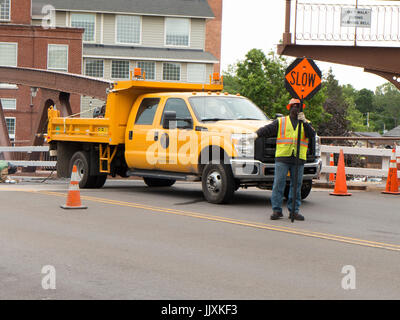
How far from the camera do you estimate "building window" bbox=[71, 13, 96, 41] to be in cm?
5612

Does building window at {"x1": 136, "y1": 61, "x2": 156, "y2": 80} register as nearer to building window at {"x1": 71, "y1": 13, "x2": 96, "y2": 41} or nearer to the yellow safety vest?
building window at {"x1": 71, "y1": 13, "x2": 96, "y2": 41}

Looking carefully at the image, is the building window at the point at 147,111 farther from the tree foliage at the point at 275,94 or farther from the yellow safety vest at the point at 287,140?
the tree foliage at the point at 275,94

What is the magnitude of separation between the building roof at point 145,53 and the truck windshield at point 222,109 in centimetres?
4129

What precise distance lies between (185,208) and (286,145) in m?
2.45

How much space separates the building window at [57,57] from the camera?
2076 inches

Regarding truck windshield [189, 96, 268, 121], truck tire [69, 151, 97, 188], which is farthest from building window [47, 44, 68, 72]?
truck windshield [189, 96, 268, 121]

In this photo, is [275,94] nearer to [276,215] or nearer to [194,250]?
[276,215]

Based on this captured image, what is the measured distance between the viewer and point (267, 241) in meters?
8.90

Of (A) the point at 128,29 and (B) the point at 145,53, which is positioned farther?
(A) the point at 128,29

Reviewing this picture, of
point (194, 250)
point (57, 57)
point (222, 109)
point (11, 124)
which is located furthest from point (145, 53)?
point (194, 250)

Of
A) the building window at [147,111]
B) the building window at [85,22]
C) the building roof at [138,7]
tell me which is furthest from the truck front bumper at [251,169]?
the building window at [85,22]

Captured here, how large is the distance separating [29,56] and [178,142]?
4123 centimetres

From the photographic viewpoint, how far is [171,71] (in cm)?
5666

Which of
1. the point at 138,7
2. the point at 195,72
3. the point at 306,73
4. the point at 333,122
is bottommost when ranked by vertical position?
the point at 333,122
